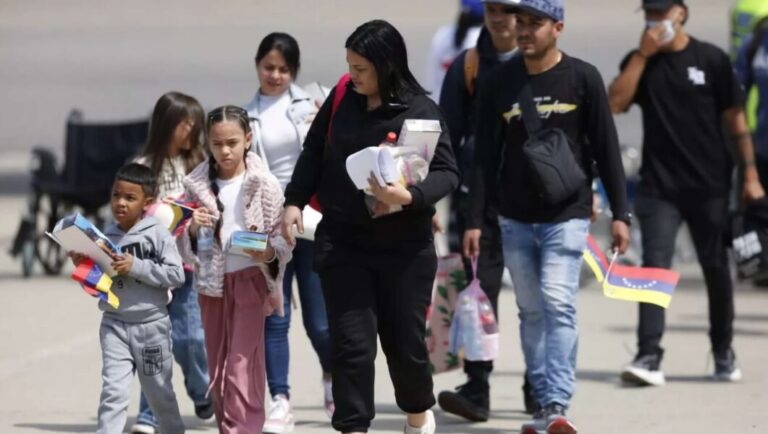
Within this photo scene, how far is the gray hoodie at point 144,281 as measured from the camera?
7297 mm

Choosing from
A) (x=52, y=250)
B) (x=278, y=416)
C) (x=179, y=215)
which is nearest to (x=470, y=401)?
(x=278, y=416)

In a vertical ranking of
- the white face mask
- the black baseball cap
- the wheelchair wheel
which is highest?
the black baseball cap

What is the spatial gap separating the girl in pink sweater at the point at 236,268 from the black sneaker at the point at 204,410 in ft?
3.26

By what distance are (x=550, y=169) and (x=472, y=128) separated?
0.94 meters

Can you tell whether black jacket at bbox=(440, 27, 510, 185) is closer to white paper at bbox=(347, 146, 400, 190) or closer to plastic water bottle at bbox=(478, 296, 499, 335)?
plastic water bottle at bbox=(478, 296, 499, 335)

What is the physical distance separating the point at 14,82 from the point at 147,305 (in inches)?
1191

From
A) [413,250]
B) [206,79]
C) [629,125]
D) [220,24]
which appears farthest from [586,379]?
[220,24]

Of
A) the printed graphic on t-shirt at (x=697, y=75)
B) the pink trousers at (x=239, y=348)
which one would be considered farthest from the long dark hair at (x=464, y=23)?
the pink trousers at (x=239, y=348)

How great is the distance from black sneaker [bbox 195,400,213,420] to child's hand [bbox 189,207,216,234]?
1330 millimetres

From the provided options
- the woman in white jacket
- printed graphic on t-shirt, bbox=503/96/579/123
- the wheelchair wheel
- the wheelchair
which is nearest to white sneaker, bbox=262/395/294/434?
the woman in white jacket

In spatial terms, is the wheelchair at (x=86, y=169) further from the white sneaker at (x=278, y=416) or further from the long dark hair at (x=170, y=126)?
the white sneaker at (x=278, y=416)

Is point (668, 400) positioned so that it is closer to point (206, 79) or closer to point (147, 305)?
point (147, 305)

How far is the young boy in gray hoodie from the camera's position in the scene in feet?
24.0

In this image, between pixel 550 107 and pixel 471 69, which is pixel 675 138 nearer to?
pixel 471 69
